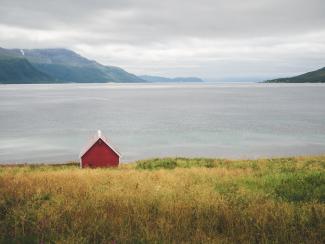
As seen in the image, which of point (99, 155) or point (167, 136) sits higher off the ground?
point (99, 155)

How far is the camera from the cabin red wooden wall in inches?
1291

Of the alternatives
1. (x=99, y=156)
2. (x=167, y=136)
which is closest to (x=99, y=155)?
(x=99, y=156)

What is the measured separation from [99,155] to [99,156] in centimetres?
9

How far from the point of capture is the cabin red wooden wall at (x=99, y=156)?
3278 cm

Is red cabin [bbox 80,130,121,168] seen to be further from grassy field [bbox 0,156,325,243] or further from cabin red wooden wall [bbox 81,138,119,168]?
grassy field [bbox 0,156,325,243]

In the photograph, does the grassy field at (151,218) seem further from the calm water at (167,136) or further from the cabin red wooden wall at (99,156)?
the calm water at (167,136)

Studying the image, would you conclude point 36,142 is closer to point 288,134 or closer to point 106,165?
point 106,165

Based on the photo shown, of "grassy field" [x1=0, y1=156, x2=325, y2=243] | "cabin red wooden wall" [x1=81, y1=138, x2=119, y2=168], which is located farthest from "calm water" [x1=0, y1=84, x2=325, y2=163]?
"grassy field" [x1=0, y1=156, x2=325, y2=243]

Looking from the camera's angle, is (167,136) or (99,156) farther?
(167,136)

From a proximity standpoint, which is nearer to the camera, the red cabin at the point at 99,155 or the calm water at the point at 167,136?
the red cabin at the point at 99,155

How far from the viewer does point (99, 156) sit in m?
33.3

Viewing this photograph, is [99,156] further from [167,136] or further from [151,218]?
[167,136]

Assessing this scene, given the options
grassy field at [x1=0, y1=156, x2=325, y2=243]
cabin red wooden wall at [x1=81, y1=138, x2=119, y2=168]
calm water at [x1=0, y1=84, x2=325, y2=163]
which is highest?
grassy field at [x1=0, y1=156, x2=325, y2=243]

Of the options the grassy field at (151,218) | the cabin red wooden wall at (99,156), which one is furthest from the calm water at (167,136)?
the grassy field at (151,218)
